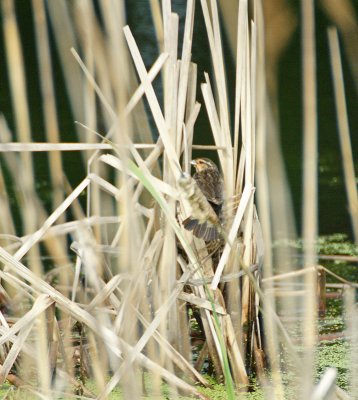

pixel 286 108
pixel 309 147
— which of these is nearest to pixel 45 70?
pixel 309 147

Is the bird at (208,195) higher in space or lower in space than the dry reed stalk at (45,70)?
lower

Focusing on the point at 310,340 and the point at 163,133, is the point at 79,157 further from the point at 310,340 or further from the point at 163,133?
the point at 310,340

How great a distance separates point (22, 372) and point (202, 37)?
672 centimetres

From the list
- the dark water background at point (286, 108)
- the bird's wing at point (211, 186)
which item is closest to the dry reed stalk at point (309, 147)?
the bird's wing at point (211, 186)

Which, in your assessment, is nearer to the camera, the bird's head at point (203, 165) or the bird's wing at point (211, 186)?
the bird's wing at point (211, 186)

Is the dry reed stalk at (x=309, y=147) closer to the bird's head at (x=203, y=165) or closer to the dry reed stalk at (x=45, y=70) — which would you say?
the dry reed stalk at (x=45, y=70)

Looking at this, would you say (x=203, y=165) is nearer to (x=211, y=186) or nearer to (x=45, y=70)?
(x=211, y=186)

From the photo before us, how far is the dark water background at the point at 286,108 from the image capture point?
465 centimetres

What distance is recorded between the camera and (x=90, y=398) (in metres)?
2.10

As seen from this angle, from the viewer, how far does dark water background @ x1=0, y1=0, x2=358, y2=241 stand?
Result: 4648mm

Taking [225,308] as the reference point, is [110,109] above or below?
above

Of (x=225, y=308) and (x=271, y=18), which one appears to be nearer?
(x=271, y=18)

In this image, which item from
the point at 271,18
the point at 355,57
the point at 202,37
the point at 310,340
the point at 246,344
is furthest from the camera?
the point at 202,37

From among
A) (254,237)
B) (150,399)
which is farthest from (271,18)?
(150,399)
